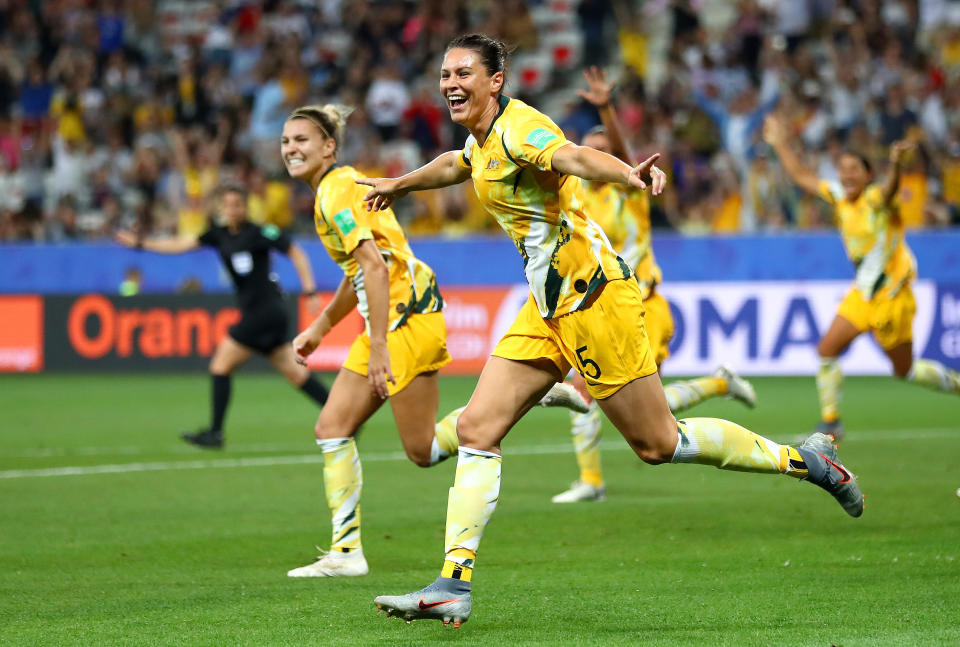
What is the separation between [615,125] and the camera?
8766mm

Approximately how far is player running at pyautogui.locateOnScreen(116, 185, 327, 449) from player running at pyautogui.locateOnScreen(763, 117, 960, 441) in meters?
4.49

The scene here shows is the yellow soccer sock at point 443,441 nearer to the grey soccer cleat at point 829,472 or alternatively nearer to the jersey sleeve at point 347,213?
the jersey sleeve at point 347,213

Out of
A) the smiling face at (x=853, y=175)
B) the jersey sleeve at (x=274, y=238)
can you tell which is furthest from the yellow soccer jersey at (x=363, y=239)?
the smiling face at (x=853, y=175)

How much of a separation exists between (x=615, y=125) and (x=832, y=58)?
14.2 m

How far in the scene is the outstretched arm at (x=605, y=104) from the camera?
8.41 metres

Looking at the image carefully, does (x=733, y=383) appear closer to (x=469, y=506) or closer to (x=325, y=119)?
(x=325, y=119)

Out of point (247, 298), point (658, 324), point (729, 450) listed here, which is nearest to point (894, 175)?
point (658, 324)

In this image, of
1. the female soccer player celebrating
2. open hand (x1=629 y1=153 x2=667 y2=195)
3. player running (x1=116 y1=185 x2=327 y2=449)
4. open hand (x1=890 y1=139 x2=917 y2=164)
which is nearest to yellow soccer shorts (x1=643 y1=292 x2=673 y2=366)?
open hand (x1=890 y1=139 x2=917 y2=164)

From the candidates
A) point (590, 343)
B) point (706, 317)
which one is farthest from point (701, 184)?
point (590, 343)

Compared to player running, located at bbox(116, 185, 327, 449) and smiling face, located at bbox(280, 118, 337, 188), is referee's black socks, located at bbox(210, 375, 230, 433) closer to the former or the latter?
player running, located at bbox(116, 185, 327, 449)

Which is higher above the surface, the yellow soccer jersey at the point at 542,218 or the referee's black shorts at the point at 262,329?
the yellow soccer jersey at the point at 542,218

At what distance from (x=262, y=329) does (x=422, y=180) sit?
6.72 meters

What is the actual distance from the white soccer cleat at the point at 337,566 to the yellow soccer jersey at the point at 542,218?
1.85 m

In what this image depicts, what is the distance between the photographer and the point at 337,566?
23.0 ft
